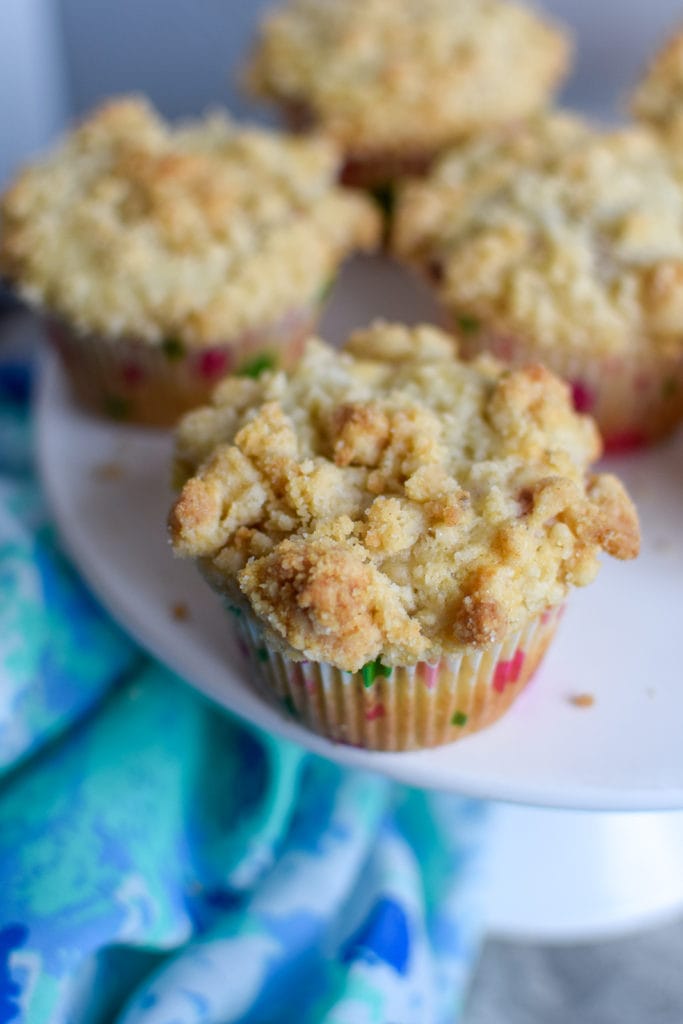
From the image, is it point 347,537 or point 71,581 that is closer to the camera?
point 347,537

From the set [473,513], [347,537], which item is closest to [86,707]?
[347,537]

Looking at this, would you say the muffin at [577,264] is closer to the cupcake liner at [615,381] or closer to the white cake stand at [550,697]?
the cupcake liner at [615,381]

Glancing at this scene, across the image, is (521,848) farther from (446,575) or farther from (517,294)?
(517,294)

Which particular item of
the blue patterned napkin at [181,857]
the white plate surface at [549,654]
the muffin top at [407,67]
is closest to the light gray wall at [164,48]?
the muffin top at [407,67]

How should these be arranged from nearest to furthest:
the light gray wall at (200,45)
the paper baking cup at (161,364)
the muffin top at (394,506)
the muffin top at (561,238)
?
the muffin top at (394,506), the muffin top at (561,238), the paper baking cup at (161,364), the light gray wall at (200,45)

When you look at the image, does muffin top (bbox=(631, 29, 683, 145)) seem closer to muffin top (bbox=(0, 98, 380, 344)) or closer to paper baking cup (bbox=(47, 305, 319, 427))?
muffin top (bbox=(0, 98, 380, 344))
